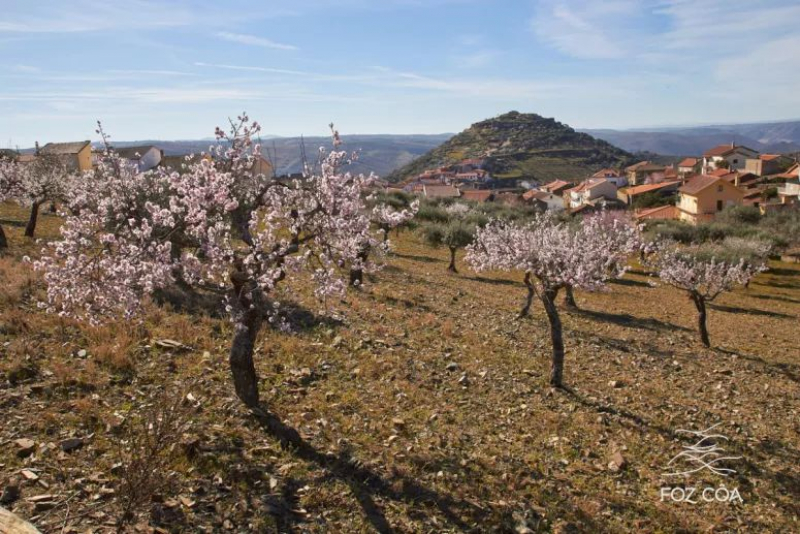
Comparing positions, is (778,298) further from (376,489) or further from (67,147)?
(67,147)

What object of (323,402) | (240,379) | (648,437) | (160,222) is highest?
(160,222)

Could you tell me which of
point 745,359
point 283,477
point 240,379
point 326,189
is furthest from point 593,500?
point 745,359

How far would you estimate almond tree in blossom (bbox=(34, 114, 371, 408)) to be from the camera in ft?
32.2

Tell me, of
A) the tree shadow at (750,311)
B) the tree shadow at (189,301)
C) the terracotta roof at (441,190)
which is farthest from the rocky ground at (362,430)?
the terracotta roof at (441,190)

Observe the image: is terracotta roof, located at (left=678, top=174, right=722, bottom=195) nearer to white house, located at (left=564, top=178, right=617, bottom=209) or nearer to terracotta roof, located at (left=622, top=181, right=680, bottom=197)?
terracotta roof, located at (left=622, top=181, right=680, bottom=197)

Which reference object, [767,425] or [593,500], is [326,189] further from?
[767,425]

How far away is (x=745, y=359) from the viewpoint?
2311 cm

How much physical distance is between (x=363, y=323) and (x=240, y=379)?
27.5ft

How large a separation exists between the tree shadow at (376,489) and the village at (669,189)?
271 ft

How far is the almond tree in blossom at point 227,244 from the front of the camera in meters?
9.83

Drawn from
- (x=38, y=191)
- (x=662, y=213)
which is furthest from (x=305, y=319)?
(x=662, y=213)

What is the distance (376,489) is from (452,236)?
1325 inches

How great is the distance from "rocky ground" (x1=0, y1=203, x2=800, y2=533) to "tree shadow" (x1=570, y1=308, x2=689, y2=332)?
22.4 ft

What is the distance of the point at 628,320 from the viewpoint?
28500mm
